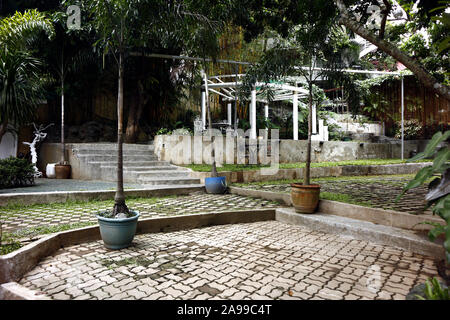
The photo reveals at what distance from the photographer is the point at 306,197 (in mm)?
5508

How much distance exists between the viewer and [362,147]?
14562 mm

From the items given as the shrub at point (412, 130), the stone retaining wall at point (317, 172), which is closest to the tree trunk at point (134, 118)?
the stone retaining wall at point (317, 172)

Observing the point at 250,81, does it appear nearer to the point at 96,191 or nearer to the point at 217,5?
the point at 217,5

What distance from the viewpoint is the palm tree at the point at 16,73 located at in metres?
6.46

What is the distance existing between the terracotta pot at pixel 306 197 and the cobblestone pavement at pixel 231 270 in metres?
1.05

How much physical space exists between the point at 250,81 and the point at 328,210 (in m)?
3.99

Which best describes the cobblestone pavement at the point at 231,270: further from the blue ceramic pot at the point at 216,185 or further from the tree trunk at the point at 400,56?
the blue ceramic pot at the point at 216,185

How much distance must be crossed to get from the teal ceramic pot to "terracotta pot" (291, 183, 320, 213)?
125 inches

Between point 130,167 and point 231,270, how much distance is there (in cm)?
690

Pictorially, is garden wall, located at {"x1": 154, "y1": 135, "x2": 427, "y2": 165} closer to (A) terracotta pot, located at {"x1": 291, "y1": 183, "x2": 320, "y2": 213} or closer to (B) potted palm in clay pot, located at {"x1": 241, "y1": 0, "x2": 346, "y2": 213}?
(B) potted palm in clay pot, located at {"x1": 241, "y1": 0, "x2": 346, "y2": 213}

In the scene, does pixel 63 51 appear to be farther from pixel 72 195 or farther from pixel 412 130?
pixel 412 130

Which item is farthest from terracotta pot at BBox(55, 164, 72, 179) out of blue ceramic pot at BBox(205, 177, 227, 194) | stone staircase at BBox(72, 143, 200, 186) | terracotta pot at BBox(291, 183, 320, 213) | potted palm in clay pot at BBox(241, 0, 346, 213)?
terracotta pot at BBox(291, 183, 320, 213)
